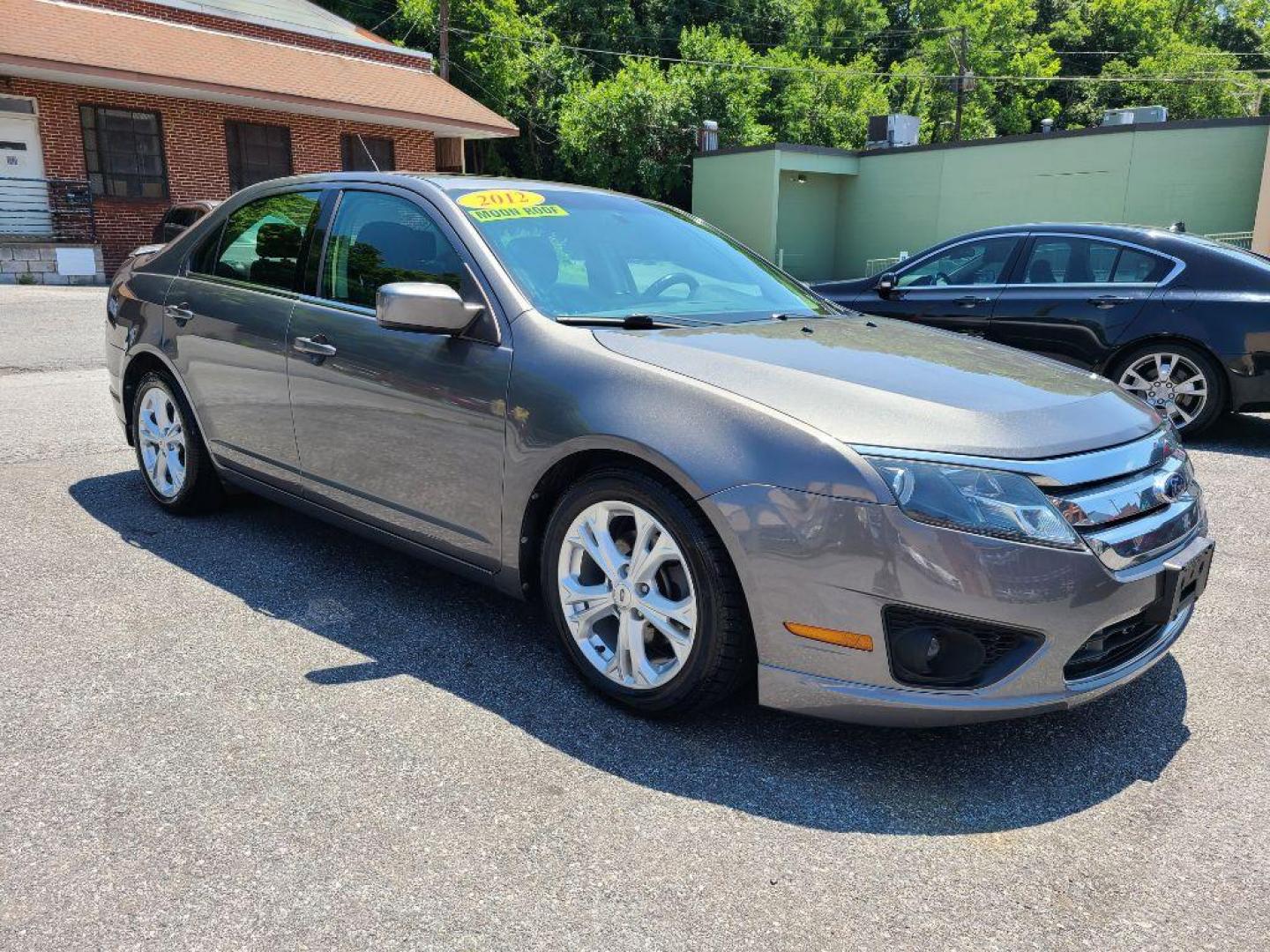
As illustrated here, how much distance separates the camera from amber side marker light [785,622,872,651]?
8.23ft

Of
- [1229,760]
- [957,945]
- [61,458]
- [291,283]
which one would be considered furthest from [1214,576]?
[61,458]

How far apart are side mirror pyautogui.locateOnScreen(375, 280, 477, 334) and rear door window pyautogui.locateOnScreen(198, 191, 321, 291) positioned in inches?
40.6

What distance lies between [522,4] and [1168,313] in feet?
127

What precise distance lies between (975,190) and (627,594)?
2677 centimetres

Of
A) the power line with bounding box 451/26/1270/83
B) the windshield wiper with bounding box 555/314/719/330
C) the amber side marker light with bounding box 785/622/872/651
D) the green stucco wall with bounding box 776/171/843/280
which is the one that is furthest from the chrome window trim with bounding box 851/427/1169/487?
the power line with bounding box 451/26/1270/83

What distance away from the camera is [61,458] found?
5902 millimetres

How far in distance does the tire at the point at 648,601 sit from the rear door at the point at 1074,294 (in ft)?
17.0

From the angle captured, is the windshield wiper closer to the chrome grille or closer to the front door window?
the front door window

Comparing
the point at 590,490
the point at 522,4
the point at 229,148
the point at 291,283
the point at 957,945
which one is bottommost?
the point at 957,945

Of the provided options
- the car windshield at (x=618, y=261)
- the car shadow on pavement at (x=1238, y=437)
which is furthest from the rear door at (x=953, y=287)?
the car windshield at (x=618, y=261)

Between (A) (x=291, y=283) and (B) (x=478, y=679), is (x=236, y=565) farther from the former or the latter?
(B) (x=478, y=679)

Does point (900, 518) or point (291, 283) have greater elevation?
point (291, 283)

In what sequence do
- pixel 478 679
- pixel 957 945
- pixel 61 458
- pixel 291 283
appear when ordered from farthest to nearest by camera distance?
pixel 61 458 < pixel 291 283 < pixel 478 679 < pixel 957 945

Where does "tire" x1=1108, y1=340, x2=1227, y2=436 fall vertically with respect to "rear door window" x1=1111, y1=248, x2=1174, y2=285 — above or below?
below
